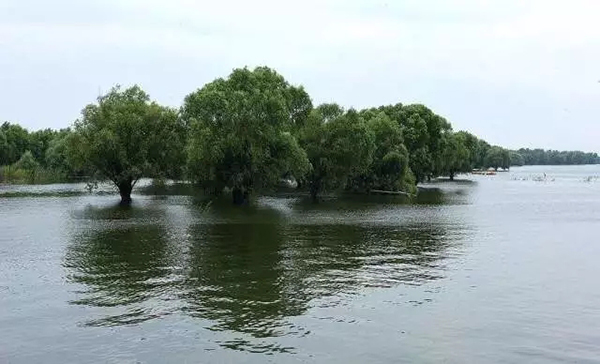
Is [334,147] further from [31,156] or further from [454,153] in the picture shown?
[31,156]

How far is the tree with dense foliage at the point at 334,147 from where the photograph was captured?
79.9 metres

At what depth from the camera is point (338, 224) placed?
5075 centimetres

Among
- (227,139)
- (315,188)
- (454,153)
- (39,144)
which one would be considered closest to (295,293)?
(227,139)

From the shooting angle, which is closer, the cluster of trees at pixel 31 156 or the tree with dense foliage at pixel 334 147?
the tree with dense foliage at pixel 334 147

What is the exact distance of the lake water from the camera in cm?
1792

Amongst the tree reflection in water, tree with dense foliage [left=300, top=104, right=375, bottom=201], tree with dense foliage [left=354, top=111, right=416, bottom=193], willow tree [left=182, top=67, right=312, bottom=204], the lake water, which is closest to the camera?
the lake water

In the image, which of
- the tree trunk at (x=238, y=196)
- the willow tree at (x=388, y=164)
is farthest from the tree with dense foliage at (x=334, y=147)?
the tree trunk at (x=238, y=196)

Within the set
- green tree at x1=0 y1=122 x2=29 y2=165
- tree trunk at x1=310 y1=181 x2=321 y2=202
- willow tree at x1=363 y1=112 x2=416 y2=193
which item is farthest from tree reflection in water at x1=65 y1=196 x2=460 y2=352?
green tree at x1=0 y1=122 x2=29 y2=165

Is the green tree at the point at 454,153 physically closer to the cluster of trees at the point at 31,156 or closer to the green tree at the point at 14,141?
the cluster of trees at the point at 31,156

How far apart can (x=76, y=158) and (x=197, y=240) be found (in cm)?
3826

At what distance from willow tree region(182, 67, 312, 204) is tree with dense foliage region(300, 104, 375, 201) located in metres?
8.25

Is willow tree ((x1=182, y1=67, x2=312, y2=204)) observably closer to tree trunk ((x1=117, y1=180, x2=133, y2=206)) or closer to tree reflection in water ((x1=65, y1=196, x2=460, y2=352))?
tree trunk ((x1=117, y1=180, x2=133, y2=206))

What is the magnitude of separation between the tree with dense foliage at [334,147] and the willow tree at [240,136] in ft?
27.1

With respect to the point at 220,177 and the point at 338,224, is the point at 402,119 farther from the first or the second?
the point at 338,224
